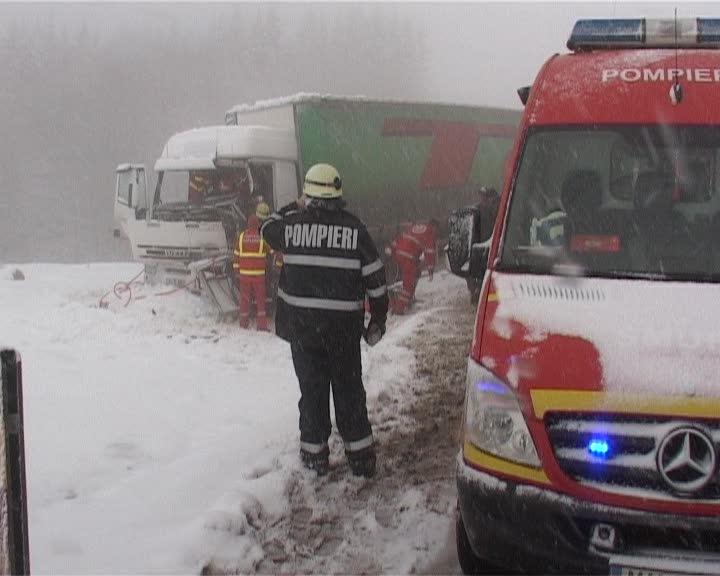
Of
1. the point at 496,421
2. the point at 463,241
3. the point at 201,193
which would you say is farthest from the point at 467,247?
the point at 201,193

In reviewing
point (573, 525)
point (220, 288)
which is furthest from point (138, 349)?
point (573, 525)

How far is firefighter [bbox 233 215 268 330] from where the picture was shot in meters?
11.1

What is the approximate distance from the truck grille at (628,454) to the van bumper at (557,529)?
0.09m

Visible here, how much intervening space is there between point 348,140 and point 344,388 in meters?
10.0

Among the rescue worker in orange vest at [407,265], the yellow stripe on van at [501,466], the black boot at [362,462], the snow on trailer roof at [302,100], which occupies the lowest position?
the rescue worker in orange vest at [407,265]

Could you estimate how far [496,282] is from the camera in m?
3.71

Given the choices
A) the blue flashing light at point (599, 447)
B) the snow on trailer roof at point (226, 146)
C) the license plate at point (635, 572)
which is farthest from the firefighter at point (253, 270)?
the license plate at point (635, 572)

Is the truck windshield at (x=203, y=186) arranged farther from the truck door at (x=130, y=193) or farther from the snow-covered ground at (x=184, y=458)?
the snow-covered ground at (x=184, y=458)

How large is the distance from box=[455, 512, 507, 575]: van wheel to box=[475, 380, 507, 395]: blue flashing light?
0.76 m

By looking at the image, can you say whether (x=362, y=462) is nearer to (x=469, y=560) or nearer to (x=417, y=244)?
(x=469, y=560)

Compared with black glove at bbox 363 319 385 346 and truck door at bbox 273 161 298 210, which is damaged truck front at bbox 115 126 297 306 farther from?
black glove at bbox 363 319 385 346

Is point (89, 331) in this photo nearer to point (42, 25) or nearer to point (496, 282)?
point (496, 282)

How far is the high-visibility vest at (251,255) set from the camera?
11102 mm

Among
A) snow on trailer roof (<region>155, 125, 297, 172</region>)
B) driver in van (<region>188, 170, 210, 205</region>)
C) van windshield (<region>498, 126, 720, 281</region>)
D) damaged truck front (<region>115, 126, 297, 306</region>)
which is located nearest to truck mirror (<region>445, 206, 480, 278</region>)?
van windshield (<region>498, 126, 720, 281</region>)
